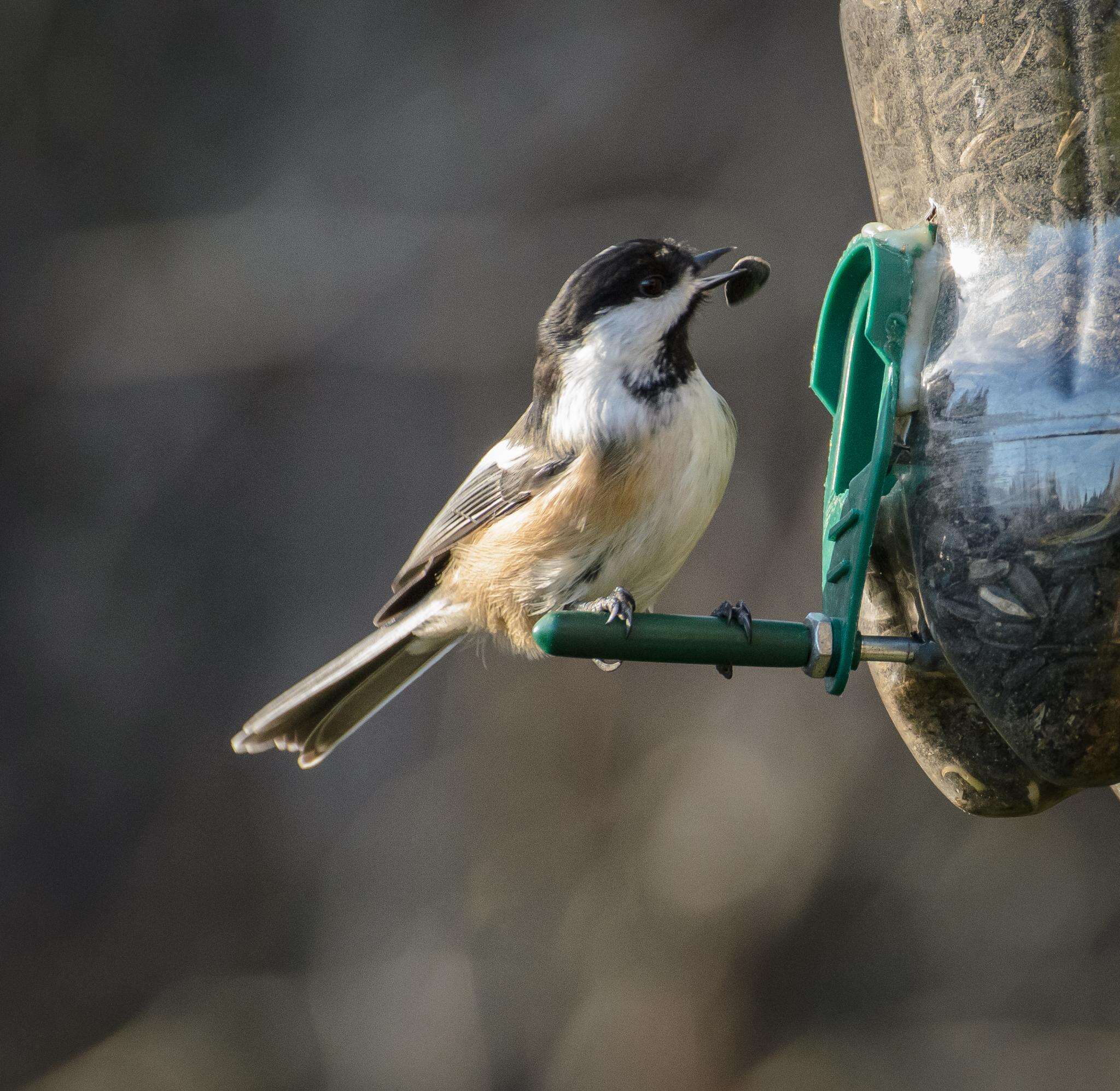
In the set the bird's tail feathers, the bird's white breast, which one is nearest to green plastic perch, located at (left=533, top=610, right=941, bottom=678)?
the bird's white breast

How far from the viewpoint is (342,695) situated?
348cm

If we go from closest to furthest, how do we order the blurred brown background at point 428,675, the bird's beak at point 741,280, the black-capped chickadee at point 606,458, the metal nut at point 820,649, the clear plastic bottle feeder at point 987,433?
the clear plastic bottle feeder at point 987,433 → the metal nut at point 820,649 → the bird's beak at point 741,280 → the black-capped chickadee at point 606,458 → the blurred brown background at point 428,675

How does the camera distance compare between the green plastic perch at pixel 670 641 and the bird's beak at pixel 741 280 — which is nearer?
the green plastic perch at pixel 670 641

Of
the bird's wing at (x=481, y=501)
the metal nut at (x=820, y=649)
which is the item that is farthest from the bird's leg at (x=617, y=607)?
the bird's wing at (x=481, y=501)

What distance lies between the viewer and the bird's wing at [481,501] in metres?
3.04

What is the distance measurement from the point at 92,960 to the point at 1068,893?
3653mm

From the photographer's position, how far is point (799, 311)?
5.25m

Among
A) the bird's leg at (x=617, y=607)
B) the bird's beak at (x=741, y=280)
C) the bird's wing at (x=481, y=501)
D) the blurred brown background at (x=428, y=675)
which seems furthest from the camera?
the blurred brown background at (x=428, y=675)

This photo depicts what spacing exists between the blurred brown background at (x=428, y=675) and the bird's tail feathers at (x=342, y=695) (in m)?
1.79

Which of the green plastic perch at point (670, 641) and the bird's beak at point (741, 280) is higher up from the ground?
the bird's beak at point (741, 280)

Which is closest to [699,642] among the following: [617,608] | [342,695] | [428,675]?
[617,608]

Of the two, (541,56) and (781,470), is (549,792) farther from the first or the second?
(541,56)

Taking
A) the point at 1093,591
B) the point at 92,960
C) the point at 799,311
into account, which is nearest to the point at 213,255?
the point at 799,311

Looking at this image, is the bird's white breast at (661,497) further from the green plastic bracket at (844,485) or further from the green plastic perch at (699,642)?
the green plastic perch at (699,642)
